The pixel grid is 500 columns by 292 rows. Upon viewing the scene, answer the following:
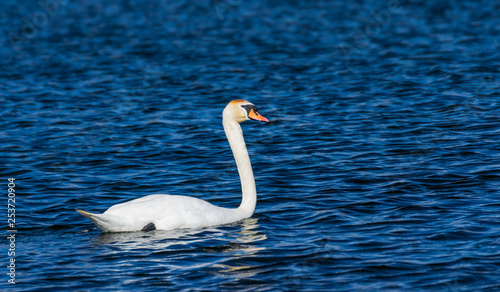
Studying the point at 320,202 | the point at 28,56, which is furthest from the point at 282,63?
the point at 320,202

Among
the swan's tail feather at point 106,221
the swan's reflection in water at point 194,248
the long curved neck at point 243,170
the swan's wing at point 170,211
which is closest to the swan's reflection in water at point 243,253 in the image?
the swan's reflection in water at point 194,248

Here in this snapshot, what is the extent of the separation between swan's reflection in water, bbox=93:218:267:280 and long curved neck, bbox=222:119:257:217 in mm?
426

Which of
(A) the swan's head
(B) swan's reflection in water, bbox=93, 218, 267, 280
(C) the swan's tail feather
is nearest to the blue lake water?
(B) swan's reflection in water, bbox=93, 218, 267, 280

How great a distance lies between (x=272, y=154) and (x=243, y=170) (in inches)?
157

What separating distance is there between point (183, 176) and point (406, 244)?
17.1ft

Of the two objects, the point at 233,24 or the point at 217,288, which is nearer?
the point at 217,288

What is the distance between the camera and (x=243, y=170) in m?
11.4

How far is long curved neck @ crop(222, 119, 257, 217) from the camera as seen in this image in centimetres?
1110

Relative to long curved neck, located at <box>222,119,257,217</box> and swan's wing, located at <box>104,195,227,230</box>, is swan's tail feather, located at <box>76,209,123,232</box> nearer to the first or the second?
swan's wing, located at <box>104,195,227,230</box>

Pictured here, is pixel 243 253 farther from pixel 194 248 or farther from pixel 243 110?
pixel 243 110

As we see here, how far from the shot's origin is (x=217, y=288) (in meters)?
8.55

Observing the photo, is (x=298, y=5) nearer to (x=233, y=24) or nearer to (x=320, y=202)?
(x=233, y=24)

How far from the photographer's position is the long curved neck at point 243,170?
11.1 metres

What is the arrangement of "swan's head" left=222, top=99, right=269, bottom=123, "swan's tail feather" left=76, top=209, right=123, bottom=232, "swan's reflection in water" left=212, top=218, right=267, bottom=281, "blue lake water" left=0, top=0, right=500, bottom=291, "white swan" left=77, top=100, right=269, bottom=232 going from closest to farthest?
"swan's reflection in water" left=212, top=218, right=267, bottom=281, "blue lake water" left=0, top=0, right=500, bottom=291, "swan's tail feather" left=76, top=209, right=123, bottom=232, "white swan" left=77, top=100, right=269, bottom=232, "swan's head" left=222, top=99, right=269, bottom=123
